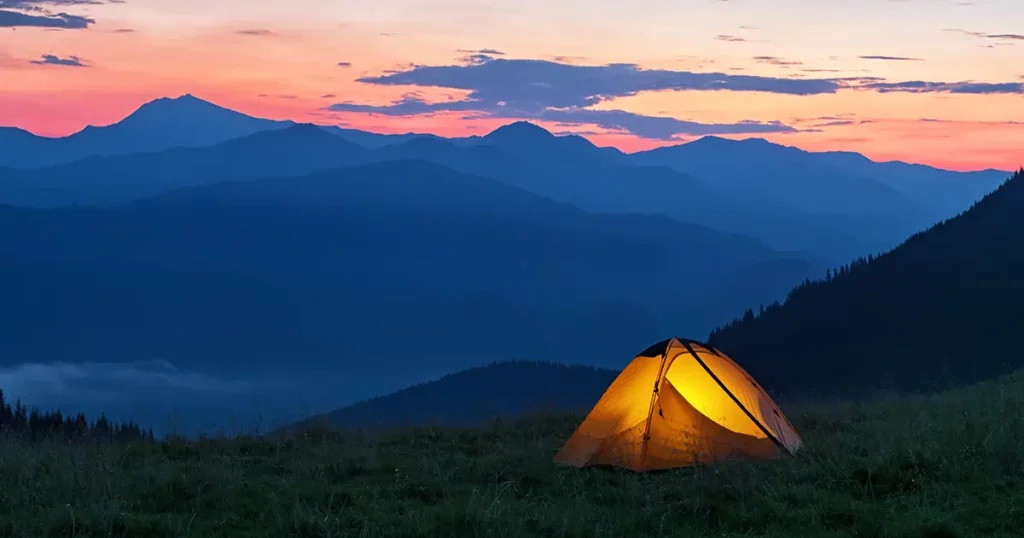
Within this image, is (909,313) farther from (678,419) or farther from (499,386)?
(678,419)

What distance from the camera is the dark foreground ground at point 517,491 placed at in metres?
7.29

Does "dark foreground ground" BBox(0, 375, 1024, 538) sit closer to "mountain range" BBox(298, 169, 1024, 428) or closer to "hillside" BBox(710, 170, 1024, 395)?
"hillside" BBox(710, 170, 1024, 395)

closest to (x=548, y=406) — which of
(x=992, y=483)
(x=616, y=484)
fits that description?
(x=616, y=484)

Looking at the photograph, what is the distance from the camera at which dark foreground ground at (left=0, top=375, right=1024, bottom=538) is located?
7293mm

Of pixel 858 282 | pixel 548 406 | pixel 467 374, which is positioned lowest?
pixel 467 374

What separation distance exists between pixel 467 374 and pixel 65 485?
11053 centimetres

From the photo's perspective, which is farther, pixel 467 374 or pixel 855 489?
pixel 467 374

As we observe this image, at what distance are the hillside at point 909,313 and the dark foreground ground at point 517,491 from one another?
6927 centimetres

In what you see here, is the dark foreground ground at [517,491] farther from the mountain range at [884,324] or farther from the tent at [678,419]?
the mountain range at [884,324]

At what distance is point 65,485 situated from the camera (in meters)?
8.61

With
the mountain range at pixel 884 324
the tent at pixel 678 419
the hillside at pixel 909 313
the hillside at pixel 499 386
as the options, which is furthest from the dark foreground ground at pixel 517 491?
the mountain range at pixel 884 324

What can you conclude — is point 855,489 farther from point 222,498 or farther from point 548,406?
point 548,406

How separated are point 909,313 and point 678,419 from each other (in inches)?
3671

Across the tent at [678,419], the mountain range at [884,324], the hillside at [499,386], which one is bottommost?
the hillside at [499,386]
